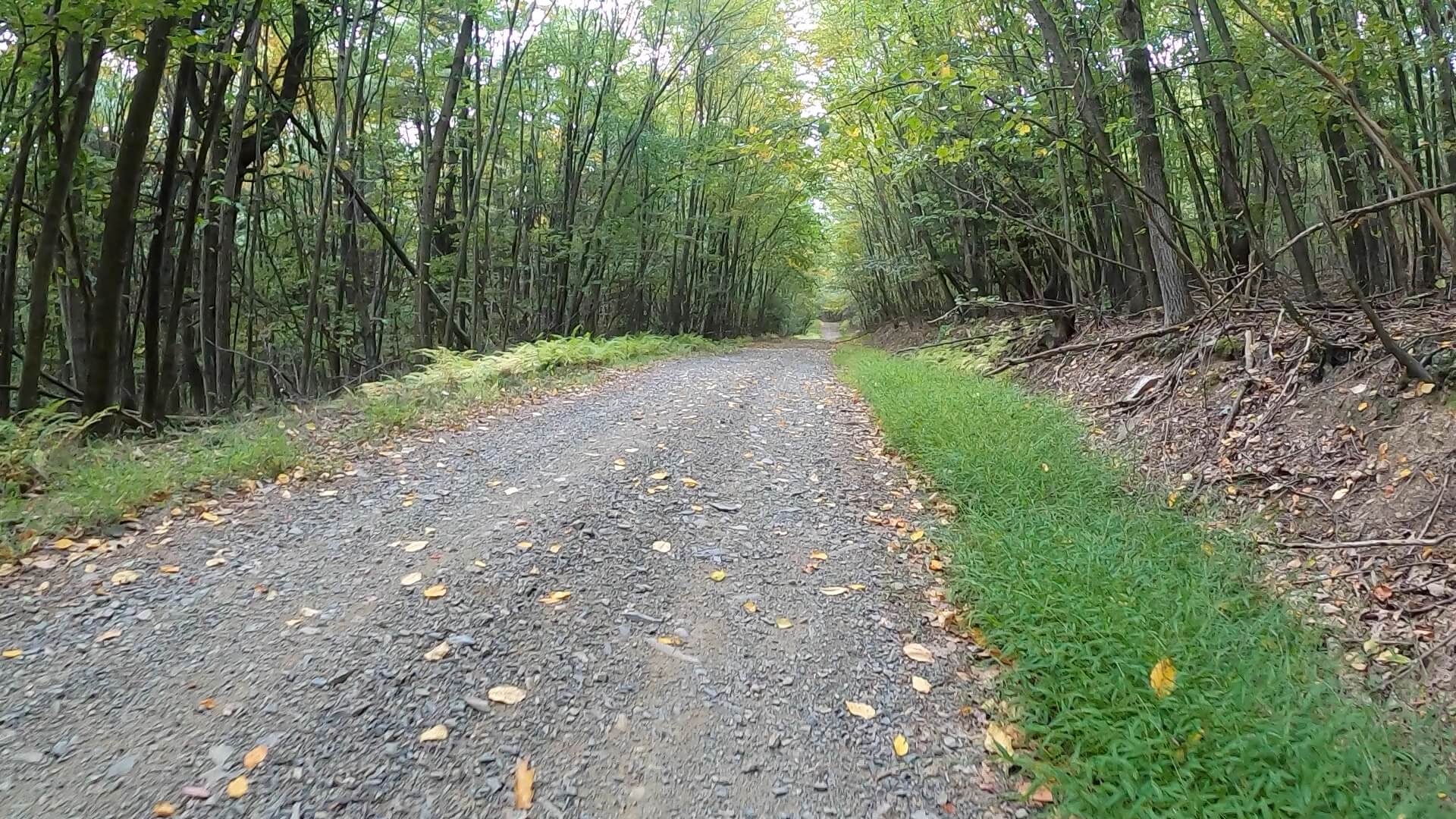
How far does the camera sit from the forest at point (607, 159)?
5.75 m

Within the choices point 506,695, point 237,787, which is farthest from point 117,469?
point 506,695

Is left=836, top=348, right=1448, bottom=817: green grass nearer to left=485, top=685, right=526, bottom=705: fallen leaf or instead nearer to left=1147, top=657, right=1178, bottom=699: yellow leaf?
left=1147, top=657, right=1178, bottom=699: yellow leaf

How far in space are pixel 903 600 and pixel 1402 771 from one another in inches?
65.0

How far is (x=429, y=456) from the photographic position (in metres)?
5.36

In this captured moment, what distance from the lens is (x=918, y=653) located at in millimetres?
2834

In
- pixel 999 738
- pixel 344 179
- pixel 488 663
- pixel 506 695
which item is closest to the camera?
pixel 999 738

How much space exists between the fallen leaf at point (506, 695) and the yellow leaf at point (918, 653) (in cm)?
142

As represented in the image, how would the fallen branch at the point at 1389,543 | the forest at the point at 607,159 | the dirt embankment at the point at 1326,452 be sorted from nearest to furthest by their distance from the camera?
the dirt embankment at the point at 1326,452, the fallen branch at the point at 1389,543, the forest at the point at 607,159

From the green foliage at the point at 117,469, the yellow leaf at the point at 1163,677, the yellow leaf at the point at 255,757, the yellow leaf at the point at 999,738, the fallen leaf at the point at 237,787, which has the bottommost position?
the yellow leaf at the point at 999,738

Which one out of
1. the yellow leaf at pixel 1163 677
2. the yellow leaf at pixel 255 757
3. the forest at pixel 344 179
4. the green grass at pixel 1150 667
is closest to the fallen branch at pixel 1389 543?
the green grass at pixel 1150 667

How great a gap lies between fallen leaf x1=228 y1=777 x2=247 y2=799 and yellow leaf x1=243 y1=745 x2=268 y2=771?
0.12 feet

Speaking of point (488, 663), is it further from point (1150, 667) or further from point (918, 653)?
point (1150, 667)

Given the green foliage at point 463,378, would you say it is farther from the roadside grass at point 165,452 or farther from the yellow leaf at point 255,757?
the yellow leaf at point 255,757

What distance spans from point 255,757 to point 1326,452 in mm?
5362
